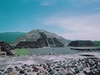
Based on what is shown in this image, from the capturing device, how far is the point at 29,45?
173 feet

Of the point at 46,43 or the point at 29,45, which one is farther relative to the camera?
the point at 46,43

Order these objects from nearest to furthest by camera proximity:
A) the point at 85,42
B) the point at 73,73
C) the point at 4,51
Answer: the point at 73,73, the point at 4,51, the point at 85,42

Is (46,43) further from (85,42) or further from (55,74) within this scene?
(55,74)

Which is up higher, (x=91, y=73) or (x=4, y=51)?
(x=4, y=51)

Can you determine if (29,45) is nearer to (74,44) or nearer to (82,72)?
(74,44)

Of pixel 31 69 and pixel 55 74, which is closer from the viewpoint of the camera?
pixel 55 74

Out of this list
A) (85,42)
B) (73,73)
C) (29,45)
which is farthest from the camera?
(85,42)

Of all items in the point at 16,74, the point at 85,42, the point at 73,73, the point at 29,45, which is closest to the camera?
the point at 16,74

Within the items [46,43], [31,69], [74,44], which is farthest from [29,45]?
[31,69]

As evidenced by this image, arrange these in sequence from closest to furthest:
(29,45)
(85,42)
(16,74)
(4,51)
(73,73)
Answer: (16,74) < (73,73) < (4,51) < (29,45) < (85,42)

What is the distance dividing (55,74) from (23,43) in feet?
147

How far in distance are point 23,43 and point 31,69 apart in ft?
142

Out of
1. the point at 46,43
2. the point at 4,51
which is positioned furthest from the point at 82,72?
the point at 46,43

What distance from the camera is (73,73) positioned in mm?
10250
